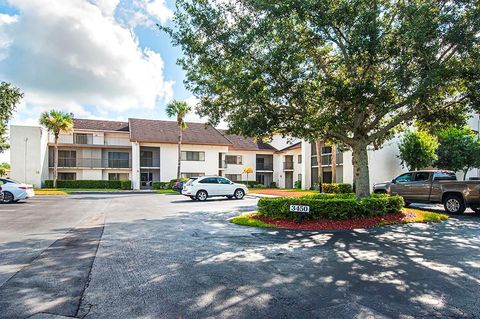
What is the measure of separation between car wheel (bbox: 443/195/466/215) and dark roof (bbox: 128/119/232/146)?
30724 mm

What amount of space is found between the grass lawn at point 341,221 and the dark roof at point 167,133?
96.5 feet

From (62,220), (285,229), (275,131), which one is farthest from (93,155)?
(285,229)

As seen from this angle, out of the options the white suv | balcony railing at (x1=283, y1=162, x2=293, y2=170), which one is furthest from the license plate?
balcony railing at (x1=283, y1=162, x2=293, y2=170)

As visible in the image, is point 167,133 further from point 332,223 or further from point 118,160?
point 332,223

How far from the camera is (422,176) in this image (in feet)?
51.5

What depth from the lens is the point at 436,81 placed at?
9.60 metres

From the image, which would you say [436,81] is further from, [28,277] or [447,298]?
[28,277]

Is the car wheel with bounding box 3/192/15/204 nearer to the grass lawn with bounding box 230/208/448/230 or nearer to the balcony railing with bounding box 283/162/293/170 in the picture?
the grass lawn with bounding box 230/208/448/230

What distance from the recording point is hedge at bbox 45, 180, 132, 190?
38438mm

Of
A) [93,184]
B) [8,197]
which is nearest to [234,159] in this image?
[93,184]

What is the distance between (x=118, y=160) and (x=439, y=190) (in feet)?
122

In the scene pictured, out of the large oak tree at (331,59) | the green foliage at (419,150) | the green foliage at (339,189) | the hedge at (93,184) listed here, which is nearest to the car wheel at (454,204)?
the large oak tree at (331,59)

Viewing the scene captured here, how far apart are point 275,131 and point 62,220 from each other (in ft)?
29.4

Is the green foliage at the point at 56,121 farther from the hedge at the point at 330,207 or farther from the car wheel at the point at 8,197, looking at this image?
the hedge at the point at 330,207
